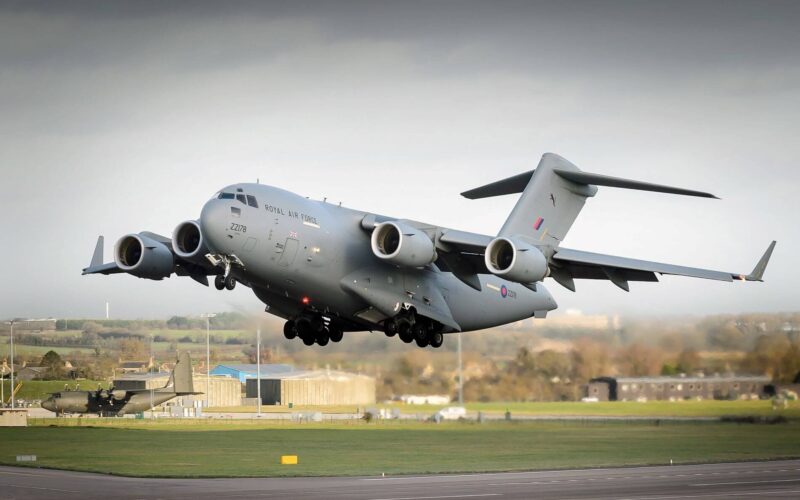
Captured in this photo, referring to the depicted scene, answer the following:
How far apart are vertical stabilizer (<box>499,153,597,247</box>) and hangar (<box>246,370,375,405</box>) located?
23.5ft

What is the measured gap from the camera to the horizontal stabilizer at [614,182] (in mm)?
21219

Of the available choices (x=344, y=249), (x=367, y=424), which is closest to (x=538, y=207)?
(x=344, y=249)

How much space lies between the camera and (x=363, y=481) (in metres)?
29.7

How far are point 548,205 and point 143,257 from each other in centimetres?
871

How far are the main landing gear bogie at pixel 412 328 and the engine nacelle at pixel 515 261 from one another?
215 centimetres

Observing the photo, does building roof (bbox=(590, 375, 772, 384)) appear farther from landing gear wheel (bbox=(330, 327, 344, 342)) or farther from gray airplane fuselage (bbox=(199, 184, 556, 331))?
landing gear wheel (bbox=(330, 327, 344, 342))

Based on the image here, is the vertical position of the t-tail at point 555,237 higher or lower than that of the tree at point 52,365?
higher

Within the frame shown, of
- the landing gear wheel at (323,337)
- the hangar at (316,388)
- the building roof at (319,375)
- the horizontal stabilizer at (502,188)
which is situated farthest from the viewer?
the hangar at (316,388)

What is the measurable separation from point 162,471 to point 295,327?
1175 cm

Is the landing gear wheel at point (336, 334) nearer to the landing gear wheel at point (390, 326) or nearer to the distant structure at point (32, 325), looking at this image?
the landing gear wheel at point (390, 326)

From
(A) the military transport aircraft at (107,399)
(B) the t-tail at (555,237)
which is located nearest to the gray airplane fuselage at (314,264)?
(B) the t-tail at (555,237)

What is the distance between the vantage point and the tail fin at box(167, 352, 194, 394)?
40.8m

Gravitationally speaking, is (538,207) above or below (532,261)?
above

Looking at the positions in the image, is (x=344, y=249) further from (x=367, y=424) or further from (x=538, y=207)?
(x=367, y=424)
